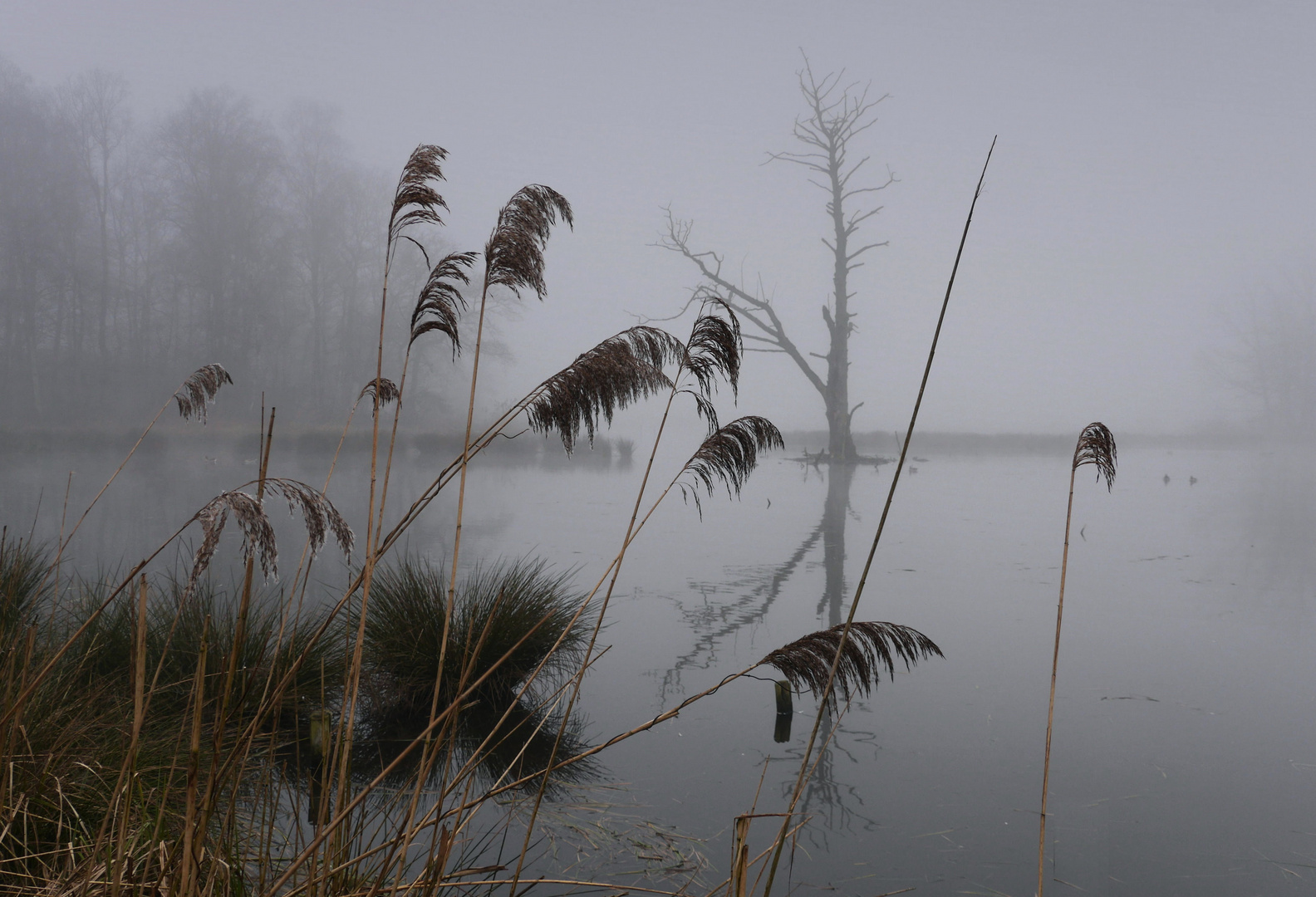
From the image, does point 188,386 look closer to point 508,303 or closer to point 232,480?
point 232,480

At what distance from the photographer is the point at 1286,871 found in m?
2.44

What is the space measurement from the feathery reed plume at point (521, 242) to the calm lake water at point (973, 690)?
928 millimetres

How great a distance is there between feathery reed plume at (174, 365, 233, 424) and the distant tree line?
92.9 feet

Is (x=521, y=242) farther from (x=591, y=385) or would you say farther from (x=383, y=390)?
(x=383, y=390)

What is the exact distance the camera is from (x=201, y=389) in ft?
6.30

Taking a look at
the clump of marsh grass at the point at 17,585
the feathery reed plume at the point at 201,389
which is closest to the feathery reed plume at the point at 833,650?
the feathery reed plume at the point at 201,389

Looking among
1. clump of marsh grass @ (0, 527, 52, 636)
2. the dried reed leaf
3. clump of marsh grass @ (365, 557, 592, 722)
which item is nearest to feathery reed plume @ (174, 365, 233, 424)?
clump of marsh grass @ (0, 527, 52, 636)

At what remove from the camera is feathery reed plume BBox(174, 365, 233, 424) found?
191 cm

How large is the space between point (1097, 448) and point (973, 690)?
3279 mm

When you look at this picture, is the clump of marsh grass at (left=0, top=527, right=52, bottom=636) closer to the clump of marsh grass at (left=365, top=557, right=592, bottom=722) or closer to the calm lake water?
the clump of marsh grass at (left=365, top=557, right=592, bottom=722)

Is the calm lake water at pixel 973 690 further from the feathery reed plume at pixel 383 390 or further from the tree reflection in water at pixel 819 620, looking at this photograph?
the feathery reed plume at pixel 383 390

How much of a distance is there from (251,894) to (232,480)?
13795mm

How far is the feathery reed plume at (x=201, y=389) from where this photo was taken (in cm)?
191

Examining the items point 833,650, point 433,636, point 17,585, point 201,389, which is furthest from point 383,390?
point 17,585
